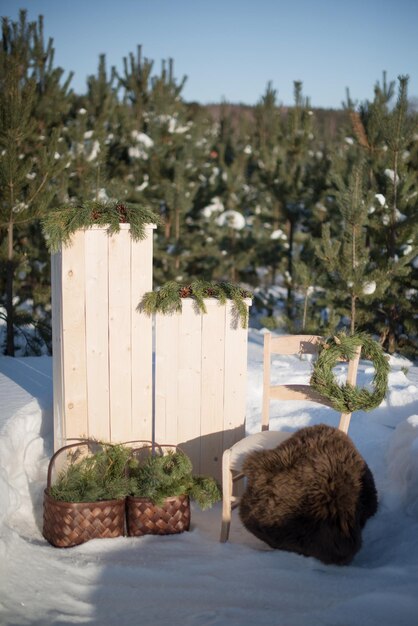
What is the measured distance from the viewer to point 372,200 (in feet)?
28.3

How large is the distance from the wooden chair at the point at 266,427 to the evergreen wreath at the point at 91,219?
1.14 meters

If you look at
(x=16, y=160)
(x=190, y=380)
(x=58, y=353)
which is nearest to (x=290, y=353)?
(x=190, y=380)

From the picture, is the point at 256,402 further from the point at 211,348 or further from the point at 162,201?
the point at 162,201

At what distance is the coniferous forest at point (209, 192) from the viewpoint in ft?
27.9

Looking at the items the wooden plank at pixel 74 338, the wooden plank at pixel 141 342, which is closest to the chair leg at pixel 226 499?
the wooden plank at pixel 141 342

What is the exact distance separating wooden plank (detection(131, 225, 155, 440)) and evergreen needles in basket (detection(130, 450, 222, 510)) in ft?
0.91

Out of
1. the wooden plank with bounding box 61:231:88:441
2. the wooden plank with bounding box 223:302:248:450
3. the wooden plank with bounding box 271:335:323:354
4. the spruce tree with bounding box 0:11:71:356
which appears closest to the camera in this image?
the wooden plank with bounding box 61:231:88:441

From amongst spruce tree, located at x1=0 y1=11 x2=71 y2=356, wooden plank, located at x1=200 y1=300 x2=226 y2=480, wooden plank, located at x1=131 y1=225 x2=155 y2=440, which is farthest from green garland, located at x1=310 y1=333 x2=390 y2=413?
spruce tree, located at x1=0 y1=11 x2=71 y2=356

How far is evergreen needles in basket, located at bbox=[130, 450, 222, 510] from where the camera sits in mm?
4129

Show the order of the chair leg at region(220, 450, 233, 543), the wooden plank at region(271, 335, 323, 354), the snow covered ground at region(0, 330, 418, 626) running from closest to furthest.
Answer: the snow covered ground at region(0, 330, 418, 626), the chair leg at region(220, 450, 233, 543), the wooden plank at region(271, 335, 323, 354)

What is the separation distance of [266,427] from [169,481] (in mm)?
865

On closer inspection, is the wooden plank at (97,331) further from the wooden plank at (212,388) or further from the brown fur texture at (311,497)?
the brown fur texture at (311,497)

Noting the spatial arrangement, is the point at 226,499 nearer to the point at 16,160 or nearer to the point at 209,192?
the point at 16,160

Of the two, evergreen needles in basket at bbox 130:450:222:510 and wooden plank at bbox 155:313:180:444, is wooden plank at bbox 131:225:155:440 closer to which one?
Answer: wooden plank at bbox 155:313:180:444
